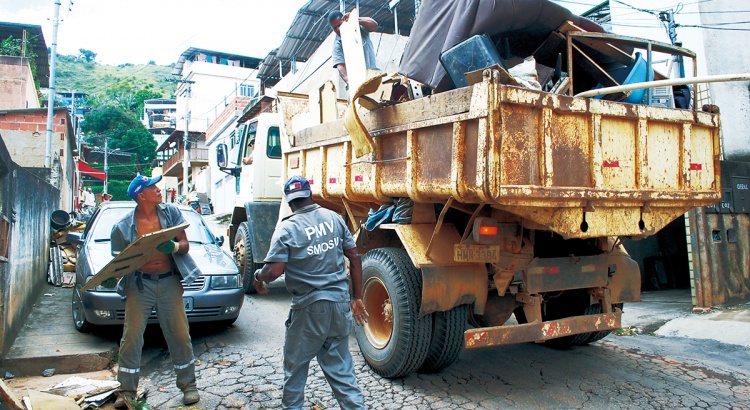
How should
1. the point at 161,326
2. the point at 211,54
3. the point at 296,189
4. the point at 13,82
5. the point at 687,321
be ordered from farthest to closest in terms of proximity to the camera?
the point at 211,54 → the point at 13,82 → the point at 687,321 → the point at 161,326 → the point at 296,189

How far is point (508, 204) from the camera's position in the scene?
131 inches

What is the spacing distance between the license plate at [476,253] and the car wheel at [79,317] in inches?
140

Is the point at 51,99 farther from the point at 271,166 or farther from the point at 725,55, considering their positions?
the point at 725,55

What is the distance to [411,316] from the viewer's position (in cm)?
398

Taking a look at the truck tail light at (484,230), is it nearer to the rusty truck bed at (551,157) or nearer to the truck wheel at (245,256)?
the rusty truck bed at (551,157)

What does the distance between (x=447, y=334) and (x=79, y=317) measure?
11.8 ft

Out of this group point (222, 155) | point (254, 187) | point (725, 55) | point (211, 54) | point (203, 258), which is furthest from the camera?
point (211, 54)

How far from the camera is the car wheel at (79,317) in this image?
16.6 feet

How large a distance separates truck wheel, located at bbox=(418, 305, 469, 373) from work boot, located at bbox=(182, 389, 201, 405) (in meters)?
1.74

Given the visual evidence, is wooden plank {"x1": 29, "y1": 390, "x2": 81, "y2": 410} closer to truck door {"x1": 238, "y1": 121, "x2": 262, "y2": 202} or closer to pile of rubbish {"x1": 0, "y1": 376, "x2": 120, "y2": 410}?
pile of rubbish {"x1": 0, "y1": 376, "x2": 120, "y2": 410}

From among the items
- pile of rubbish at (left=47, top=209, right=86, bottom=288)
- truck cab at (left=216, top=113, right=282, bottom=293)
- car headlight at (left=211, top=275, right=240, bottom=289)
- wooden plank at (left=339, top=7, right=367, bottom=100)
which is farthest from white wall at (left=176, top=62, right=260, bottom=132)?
wooden plank at (left=339, top=7, right=367, bottom=100)

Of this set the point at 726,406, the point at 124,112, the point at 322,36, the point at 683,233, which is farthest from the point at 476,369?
the point at 124,112

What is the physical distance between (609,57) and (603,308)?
6.86ft

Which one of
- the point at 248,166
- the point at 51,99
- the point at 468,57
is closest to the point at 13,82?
the point at 51,99
